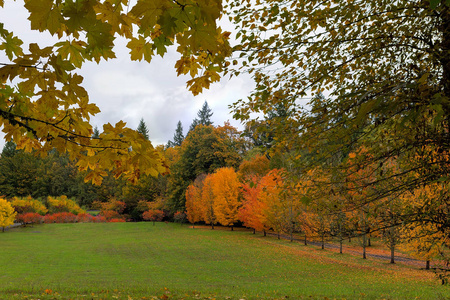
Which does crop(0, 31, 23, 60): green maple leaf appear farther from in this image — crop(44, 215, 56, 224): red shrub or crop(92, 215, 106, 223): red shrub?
crop(92, 215, 106, 223): red shrub

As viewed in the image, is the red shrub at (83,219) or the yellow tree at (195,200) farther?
the red shrub at (83,219)

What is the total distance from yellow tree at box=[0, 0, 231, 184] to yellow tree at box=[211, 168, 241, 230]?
83.1ft

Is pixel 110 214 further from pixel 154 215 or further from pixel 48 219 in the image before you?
pixel 154 215

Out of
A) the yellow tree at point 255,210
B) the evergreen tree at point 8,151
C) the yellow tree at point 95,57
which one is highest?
the evergreen tree at point 8,151

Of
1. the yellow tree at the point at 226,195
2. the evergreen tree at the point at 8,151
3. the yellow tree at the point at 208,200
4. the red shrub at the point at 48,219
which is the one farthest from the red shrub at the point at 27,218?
the evergreen tree at the point at 8,151

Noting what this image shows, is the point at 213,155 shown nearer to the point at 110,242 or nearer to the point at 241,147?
the point at 241,147

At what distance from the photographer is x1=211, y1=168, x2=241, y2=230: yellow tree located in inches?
1088

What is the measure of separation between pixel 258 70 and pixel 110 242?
22.3 m

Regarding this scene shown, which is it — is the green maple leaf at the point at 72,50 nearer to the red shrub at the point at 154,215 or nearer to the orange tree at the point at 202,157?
the orange tree at the point at 202,157

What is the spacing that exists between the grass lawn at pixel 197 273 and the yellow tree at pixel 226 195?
6729 millimetres

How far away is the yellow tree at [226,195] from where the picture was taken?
2762 centimetres

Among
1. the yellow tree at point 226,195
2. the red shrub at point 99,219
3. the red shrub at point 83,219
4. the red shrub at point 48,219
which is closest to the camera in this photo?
the yellow tree at point 226,195

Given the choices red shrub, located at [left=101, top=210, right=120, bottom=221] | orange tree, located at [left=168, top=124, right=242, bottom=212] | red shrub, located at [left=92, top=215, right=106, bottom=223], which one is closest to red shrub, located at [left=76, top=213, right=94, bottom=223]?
red shrub, located at [left=92, top=215, right=106, bottom=223]

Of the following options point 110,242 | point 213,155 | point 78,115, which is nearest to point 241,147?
point 213,155
